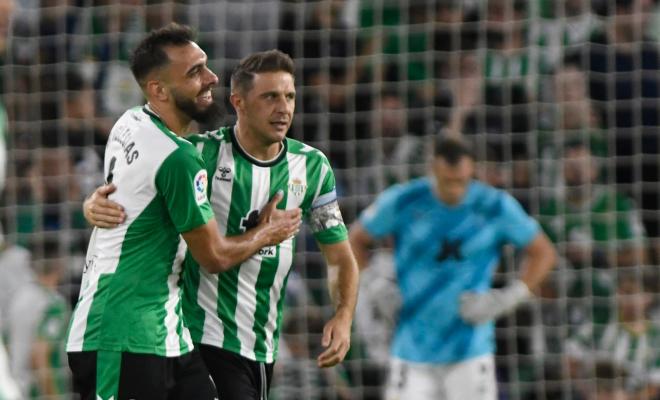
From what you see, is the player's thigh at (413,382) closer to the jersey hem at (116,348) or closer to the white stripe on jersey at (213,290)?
the white stripe on jersey at (213,290)

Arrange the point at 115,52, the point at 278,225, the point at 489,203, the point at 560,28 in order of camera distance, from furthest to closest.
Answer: the point at 115,52, the point at 560,28, the point at 489,203, the point at 278,225

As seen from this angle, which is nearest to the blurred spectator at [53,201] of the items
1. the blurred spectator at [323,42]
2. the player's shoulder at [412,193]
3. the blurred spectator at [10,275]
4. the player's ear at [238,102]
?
the blurred spectator at [10,275]

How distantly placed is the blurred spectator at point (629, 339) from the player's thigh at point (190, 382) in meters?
4.31

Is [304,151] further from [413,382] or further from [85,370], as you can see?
[413,382]

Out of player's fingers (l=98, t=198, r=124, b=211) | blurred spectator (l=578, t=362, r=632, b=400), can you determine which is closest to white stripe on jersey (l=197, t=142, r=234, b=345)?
player's fingers (l=98, t=198, r=124, b=211)

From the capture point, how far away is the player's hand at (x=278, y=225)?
479 centimetres

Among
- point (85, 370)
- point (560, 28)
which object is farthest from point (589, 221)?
point (85, 370)

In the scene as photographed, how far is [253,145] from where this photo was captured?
17.1ft

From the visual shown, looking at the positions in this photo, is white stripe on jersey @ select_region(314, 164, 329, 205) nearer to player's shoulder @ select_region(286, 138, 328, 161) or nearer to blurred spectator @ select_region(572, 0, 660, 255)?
player's shoulder @ select_region(286, 138, 328, 161)

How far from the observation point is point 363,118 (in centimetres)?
942

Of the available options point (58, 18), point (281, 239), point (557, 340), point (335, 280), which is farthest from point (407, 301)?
point (58, 18)

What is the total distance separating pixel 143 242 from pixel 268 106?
840 mm

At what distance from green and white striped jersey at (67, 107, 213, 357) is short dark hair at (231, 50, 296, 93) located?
67cm

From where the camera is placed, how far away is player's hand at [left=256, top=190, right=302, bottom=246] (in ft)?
15.7
